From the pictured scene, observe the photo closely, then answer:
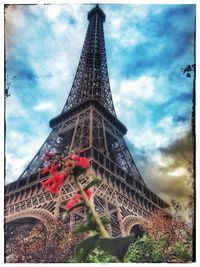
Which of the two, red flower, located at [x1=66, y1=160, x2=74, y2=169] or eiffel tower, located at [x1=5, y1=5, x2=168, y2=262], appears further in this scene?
eiffel tower, located at [x1=5, y1=5, x2=168, y2=262]

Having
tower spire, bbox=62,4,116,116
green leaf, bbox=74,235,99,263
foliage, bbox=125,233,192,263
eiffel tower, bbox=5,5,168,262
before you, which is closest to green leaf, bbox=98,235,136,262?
green leaf, bbox=74,235,99,263

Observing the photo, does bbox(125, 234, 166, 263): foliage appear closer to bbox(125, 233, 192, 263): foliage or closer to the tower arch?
bbox(125, 233, 192, 263): foliage

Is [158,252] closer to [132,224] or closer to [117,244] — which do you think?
[132,224]

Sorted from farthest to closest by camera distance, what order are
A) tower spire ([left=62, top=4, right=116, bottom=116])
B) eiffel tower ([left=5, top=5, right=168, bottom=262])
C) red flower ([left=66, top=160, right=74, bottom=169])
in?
tower spire ([left=62, top=4, right=116, bottom=116]), eiffel tower ([left=5, top=5, right=168, bottom=262]), red flower ([left=66, top=160, right=74, bottom=169])

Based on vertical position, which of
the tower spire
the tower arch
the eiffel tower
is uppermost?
the tower spire

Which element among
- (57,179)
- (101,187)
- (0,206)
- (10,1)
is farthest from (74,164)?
(101,187)

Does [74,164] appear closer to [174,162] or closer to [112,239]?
[112,239]

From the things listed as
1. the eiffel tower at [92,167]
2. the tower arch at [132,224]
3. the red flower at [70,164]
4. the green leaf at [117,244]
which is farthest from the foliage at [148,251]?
the red flower at [70,164]

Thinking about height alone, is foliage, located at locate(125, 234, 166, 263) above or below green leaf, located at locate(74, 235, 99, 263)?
below

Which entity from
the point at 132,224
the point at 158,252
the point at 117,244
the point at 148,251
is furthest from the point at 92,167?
the point at 117,244
